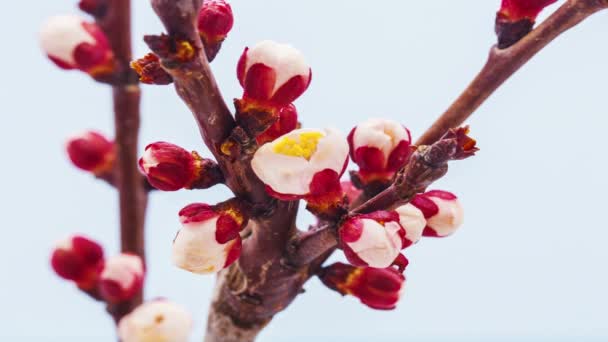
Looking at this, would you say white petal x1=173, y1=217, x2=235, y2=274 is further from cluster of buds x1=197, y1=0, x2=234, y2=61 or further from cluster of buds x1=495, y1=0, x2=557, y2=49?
cluster of buds x1=495, y1=0, x2=557, y2=49

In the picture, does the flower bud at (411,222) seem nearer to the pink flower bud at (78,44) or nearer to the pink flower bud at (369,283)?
the pink flower bud at (369,283)

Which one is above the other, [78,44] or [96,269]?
[78,44]

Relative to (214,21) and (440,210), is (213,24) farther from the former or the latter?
(440,210)

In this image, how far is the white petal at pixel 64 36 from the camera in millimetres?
324

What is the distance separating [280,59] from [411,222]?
0.36 ft

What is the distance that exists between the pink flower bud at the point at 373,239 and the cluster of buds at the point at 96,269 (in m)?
0.10

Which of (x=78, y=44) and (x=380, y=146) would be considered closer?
(x=78, y=44)

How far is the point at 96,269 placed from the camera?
0.37m

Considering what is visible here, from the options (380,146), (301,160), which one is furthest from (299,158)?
(380,146)

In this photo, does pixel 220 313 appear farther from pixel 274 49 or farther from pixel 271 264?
pixel 274 49

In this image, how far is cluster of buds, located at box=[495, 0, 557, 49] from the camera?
0.42 meters

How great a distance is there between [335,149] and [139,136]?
9 centimetres

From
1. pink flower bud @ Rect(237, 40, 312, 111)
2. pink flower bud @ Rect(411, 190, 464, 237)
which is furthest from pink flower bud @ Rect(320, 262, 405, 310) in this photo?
pink flower bud @ Rect(237, 40, 312, 111)

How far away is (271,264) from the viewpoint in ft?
1.53
